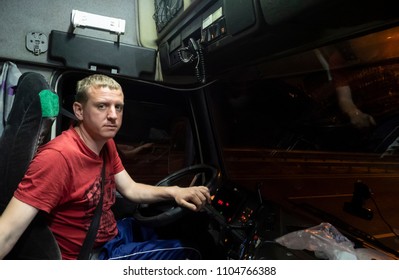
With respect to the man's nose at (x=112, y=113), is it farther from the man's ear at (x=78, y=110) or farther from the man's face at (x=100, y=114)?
the man's ear at (x=78, y=110)

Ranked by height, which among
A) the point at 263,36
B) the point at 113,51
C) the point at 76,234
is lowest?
the point at 76,234

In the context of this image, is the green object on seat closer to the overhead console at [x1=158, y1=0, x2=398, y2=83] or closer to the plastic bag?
the overhead console at [x1=158, y1=0, x2=398, y2=83]

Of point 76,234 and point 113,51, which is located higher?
point 113,51

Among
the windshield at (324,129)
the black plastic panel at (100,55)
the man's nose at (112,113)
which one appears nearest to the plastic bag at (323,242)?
the windshield at (324,129)

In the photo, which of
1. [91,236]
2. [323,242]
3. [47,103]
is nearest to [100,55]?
[47,103]

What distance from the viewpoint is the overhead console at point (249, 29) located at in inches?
33.7

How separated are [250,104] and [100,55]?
33.8 inches

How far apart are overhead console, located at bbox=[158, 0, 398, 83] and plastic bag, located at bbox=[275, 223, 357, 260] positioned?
2.26ft

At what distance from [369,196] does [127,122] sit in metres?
1.19

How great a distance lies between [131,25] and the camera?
158 centimetres

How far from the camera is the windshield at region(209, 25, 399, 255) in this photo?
1086 mm

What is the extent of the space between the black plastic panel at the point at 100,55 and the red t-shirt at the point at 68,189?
0.58 meters
